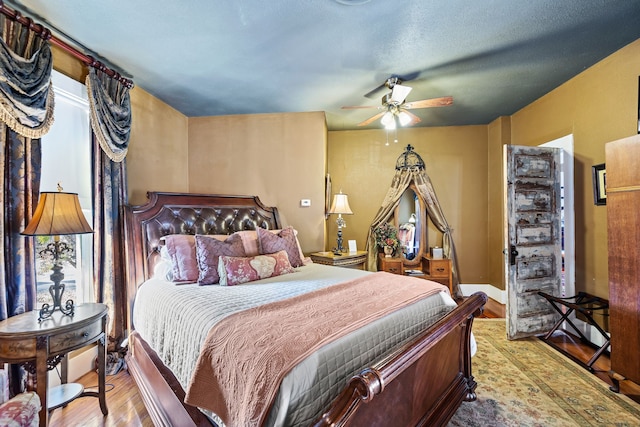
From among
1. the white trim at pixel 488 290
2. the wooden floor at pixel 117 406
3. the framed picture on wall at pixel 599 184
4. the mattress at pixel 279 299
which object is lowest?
the wooden floor at pixel 117 406

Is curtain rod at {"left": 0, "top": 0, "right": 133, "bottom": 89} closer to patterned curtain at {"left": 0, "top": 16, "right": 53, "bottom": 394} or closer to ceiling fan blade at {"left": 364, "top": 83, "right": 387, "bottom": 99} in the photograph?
patterned curtain at {"left": 0, "top": 16, "right": 53, "bottom": 394}

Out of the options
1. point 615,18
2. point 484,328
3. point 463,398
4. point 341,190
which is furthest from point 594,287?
point 341,190

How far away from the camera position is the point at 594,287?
2.82 metres

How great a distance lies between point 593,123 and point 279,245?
3383 mm

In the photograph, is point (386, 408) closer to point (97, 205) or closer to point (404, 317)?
point (404, 317)

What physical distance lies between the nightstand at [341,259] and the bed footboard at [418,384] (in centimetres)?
176

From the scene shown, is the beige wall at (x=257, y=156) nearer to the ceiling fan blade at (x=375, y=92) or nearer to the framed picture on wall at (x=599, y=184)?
the ceiling fan blade at (x=375, y=92)

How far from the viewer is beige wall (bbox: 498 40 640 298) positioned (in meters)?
2.44

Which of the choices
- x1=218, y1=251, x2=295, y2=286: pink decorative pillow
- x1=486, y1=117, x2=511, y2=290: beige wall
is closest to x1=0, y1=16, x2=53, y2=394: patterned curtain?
x1=218, y1=251, x2=295, y2=286: pink decorative pillow

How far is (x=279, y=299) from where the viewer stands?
1778 millimetres

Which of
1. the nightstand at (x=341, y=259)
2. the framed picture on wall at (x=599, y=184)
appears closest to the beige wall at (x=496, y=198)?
the framed picture on wall at (x=599, y=184)

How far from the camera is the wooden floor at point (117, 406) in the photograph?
1824 mm

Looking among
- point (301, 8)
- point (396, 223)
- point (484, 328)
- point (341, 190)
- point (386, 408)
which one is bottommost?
point (484, 328)

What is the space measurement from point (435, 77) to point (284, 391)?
303 centimetres
